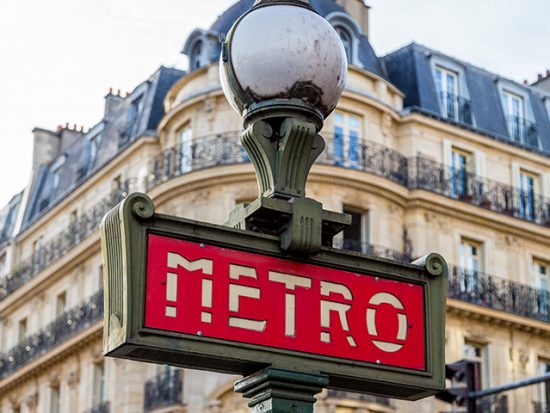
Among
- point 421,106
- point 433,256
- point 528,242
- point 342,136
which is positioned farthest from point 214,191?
point 433,256

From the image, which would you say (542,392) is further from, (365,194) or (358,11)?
(358,11)

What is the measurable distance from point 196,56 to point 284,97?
30391mm

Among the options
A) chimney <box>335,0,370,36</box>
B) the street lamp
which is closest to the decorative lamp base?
the street lamp

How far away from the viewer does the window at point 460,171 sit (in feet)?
112

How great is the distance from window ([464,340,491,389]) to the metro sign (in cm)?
2834

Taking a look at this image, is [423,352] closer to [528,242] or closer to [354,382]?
[354,382]

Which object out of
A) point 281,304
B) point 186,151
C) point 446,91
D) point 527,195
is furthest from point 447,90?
point 281,304

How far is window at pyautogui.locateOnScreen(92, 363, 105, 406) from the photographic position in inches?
1394

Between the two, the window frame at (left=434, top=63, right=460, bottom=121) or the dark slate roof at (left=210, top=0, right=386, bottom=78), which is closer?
the dark slate roof at (left=210, top=0, right=386, bottom=78)

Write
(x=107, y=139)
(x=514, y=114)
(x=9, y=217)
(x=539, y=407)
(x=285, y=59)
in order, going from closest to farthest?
1. (x=285, y=59)
2. (x=539, y=407)
3. (x=514, y=114)
4. (x=107, y=139)
5. (x=9, y=217)

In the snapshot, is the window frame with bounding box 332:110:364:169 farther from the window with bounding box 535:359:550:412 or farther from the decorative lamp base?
the decorative lamp base

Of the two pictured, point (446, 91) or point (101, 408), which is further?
point (446, 91)

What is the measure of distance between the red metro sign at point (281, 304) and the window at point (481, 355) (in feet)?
93.1

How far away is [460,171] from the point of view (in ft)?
113
